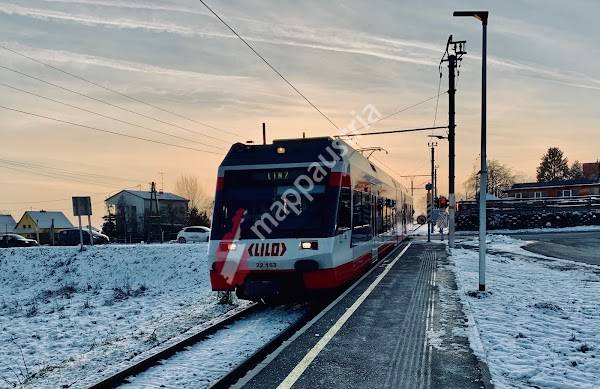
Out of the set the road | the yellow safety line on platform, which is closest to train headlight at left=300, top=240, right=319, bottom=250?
the yellow safety line on platform

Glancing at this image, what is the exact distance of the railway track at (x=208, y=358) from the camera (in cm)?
536

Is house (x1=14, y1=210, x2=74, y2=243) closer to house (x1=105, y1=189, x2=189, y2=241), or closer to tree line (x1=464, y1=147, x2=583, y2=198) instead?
house (x1=105, y1=189, x2=189, y2=241)

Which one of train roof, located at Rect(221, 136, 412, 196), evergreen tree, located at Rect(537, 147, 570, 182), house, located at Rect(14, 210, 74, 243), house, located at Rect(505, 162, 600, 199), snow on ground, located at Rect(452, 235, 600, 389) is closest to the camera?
snow on ground, located at Rect(452, 235, 600, 389)

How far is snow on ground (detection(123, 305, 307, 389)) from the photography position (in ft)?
17.7

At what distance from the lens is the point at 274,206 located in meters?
9.02

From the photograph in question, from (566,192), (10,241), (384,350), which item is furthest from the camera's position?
(566,192)

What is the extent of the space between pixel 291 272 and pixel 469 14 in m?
7.36

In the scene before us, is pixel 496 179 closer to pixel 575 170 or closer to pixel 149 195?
pixel 575 170

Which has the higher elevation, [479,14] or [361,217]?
[479,14]

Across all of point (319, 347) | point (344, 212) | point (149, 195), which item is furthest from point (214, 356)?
point (149, 195)

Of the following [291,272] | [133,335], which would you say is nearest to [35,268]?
[133,335]

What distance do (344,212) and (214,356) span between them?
14.2 feet

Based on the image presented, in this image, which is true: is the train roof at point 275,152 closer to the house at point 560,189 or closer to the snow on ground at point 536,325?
the snow on ground at point 536,325

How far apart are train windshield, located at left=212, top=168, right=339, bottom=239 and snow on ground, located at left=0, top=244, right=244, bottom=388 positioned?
2.33 m
